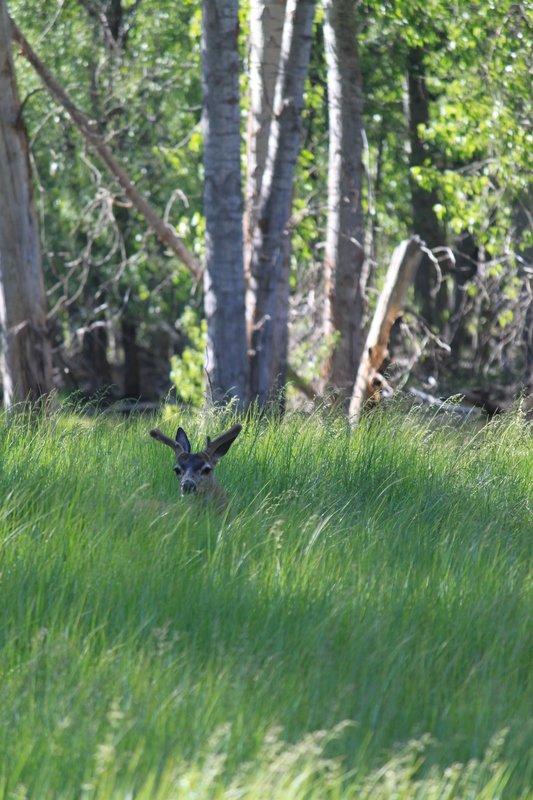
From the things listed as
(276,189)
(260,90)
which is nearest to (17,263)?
(276,189)

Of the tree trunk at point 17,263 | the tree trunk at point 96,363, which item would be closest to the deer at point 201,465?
the tree trunk at point 17,263

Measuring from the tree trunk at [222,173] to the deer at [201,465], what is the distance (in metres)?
3.49

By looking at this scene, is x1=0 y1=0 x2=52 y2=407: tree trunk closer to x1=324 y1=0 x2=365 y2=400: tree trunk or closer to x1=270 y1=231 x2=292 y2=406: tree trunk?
x1=270 y1=231 x2=292 y2=406: tree trunk

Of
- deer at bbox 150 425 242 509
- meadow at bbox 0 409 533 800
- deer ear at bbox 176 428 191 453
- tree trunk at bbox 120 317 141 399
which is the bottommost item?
tree trunk at bbox 120 317 141 399

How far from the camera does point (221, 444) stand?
6.62 metres

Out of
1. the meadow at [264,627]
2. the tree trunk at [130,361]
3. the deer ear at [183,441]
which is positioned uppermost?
the deer ear at [183,441]

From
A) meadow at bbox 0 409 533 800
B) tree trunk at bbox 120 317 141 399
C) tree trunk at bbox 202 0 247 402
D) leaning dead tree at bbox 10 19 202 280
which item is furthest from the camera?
tree trunk at bbox 120 317 141 399

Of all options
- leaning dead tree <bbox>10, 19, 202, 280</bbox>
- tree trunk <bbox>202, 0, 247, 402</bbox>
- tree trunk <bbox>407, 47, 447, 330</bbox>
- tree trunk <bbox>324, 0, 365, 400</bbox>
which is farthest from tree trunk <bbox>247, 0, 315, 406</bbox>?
tree trunk <bbox>407, 47, 447, 330</bbox>

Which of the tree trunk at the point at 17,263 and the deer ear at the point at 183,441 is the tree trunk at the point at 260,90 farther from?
the deer ear at the point at 183,441

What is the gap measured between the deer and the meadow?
126mm

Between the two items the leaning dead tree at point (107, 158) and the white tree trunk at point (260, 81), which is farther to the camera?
the leaning dead tree at point (107, 158)

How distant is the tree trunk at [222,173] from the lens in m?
10.1

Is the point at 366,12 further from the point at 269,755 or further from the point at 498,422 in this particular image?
the point at 269,755

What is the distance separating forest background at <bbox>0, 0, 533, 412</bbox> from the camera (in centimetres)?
1106
